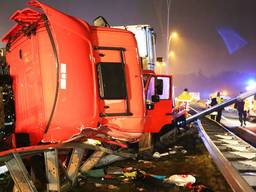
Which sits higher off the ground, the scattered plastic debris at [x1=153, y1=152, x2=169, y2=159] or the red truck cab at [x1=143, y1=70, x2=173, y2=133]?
the red truck cab at [x1=143, y1=70, x2=173, y2=133]

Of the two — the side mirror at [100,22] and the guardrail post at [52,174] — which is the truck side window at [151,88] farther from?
the guardrail post at [52,174]

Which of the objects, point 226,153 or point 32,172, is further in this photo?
point 226,153

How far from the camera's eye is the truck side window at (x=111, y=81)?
4.90 metres

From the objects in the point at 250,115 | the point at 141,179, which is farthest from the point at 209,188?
the point at 250,115

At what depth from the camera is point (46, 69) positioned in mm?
4555

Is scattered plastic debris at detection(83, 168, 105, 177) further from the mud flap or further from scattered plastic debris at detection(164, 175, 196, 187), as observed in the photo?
the mud flap

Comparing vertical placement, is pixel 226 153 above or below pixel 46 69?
below

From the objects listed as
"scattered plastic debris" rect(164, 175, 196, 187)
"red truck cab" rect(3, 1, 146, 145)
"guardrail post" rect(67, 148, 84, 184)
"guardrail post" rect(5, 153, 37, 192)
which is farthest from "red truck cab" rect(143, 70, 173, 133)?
"guardrail post" rect(5, 153, 37, 192)

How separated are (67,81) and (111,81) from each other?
753mm

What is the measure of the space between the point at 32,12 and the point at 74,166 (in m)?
2.50

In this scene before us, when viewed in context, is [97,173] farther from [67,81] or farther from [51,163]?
[67,81]

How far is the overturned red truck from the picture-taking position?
4465mm

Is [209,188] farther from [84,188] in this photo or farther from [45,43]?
[45,43]

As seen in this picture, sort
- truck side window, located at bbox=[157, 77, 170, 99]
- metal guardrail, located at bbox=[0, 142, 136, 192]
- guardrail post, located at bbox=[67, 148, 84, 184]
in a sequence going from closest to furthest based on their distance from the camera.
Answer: metal guardrail, located at bbox=[0, 142, 136, 192] < guardrail post, located at bbox=[67, 148, 84, 184] < truck side window, located at bbox=[157, 77, 170, 99]
